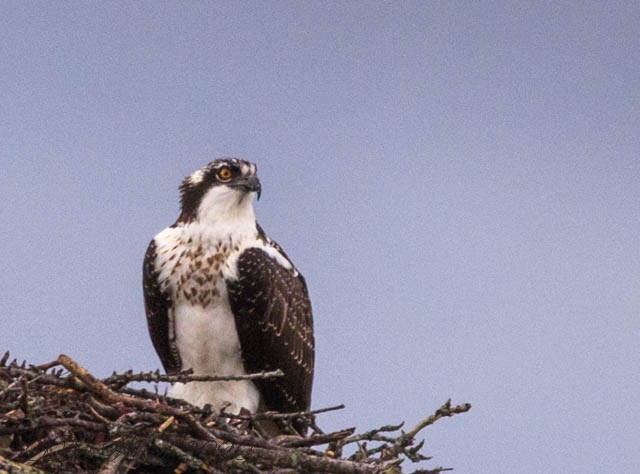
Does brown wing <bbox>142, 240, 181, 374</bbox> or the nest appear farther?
brown wing <bbox>142, 240, 181, 374</bbox>

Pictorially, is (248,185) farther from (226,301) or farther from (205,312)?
(205,312)

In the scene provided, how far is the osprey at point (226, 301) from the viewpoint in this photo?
9367 mm

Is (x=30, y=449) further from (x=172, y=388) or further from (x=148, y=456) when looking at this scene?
(x=172, y=388)

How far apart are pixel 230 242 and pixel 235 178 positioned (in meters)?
0.61

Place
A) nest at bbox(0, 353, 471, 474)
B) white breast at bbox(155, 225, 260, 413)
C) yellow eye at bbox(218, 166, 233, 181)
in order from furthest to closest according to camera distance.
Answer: yellow eye at bbox(218, 166, 233, 181) < white breast at bbox(155, 225, 260, 413) < nest at bbox(0, 353, 471, 474)

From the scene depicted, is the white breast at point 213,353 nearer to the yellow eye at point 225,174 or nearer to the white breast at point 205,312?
the white breast at point 205,312

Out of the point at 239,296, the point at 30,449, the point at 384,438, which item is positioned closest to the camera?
the point at 30,449

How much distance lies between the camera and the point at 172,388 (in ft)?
31.9

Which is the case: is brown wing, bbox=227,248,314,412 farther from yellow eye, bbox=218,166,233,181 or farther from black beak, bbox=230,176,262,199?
yellow eye, bbox=218,166,233,181

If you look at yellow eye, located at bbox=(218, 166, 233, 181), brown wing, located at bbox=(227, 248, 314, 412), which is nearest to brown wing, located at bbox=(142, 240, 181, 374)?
brown wing, located at bbox=(227, 248, 314, 412)

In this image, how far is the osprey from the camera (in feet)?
30.7

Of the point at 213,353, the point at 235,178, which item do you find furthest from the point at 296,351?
the point at 235,178

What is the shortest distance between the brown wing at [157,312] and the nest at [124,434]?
213 cm

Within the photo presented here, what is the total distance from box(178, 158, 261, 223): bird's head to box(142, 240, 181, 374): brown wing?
0.46 m
